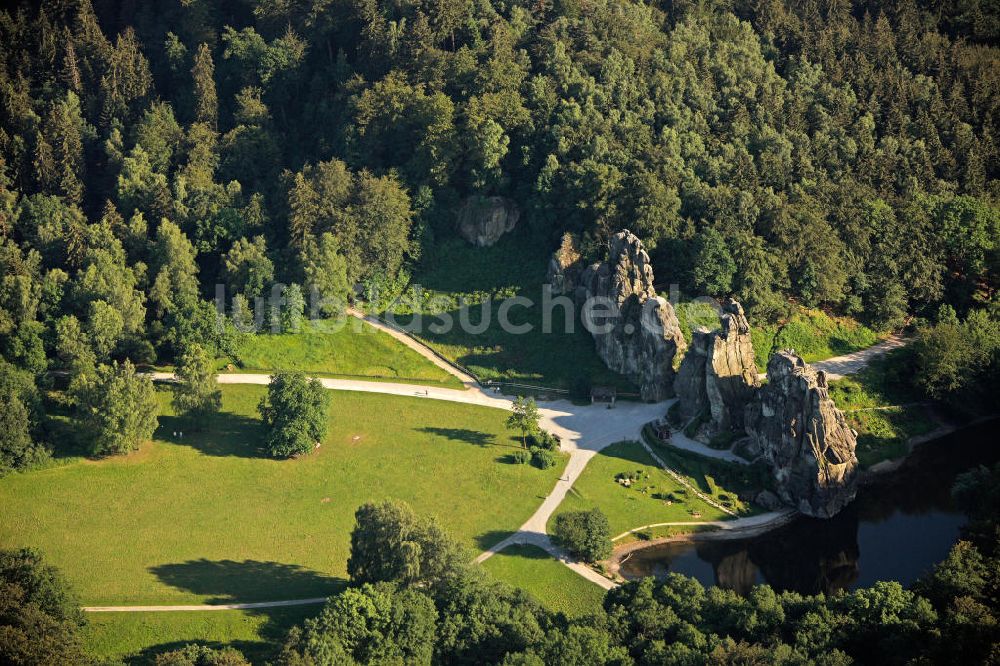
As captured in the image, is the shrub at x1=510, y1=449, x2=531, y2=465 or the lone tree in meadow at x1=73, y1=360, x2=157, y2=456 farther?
the shrub at x1=510, y1=449, x2=531, y2=465

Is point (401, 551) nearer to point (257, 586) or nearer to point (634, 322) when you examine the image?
point (257, 586)

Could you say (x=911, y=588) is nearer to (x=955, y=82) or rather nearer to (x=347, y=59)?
(x=955, y=82)

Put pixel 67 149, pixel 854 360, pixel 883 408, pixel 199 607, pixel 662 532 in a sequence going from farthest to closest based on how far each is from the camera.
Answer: pixel 67 149 < pixel 854 360 < pixel 883 408 < pixel 662 532 < pixel 199 607

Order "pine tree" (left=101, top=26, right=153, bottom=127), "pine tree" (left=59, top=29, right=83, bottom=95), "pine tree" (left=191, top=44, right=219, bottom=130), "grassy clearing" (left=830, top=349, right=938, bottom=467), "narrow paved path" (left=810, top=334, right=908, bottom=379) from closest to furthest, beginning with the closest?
"grassy clearing" (left=830, top=349, right=938, bottom=467), "narrow paved path" (left=810, top=334, right=908, bottom=379), "pine tree" (left=191, top=44, right=219, bottom=130), "pine tree" (left=101, top=26, right=153, bottom=127), "pine tree" (left=59, top=29, right=83, bottom=95)

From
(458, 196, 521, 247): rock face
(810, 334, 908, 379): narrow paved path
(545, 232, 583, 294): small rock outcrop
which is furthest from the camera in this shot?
Answer: (458, 196, 521, 247): rock face

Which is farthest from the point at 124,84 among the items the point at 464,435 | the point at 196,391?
the point at 464,435

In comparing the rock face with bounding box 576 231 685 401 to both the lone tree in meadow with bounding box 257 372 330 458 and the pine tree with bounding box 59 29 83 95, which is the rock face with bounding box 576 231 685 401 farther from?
the pine tree with bounding box 59 29 83 95

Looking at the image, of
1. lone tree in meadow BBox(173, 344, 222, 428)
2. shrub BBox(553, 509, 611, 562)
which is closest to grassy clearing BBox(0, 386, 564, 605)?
lone tree in meadow BBox(173, 344, 222, 428)
